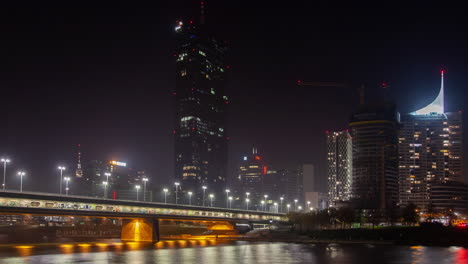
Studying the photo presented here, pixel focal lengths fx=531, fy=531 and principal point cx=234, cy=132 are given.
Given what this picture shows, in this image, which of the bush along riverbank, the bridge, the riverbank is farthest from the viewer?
the riverbank

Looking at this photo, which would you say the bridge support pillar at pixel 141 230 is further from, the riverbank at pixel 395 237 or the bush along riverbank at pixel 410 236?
the bush along riverbank at pixel 410 236

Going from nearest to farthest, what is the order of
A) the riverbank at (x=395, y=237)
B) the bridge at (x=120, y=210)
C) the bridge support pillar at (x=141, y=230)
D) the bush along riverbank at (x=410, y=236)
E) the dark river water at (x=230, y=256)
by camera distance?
the dark river water at (x=230, y=256)
the bridge at (x=120, y=210)
the bush along riverbank at (x=410, y=236)
the riverbank at (x=395, y=237)
the bridge support pillar at (x=141, y=230)

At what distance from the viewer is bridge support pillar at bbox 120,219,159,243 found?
12975 centimetres

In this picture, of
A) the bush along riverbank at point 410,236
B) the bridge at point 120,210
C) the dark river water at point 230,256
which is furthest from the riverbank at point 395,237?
the bridge at point 120,210

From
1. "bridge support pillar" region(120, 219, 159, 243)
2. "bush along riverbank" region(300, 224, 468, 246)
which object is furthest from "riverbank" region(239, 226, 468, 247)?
"bridge support pillar" region(120, 219, 159, 243)

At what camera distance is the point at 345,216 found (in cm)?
15912

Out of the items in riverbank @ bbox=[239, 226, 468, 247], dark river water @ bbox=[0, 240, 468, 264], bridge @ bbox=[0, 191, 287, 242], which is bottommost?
riverbank @ bbox=[239, 226, 468, 247]

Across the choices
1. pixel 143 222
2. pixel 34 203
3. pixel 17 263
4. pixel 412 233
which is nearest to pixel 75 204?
pixel 34 203

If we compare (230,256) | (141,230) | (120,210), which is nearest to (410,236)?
(230,256)

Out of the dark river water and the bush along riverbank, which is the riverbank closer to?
the bush along riverbank

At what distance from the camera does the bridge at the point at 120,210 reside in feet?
296

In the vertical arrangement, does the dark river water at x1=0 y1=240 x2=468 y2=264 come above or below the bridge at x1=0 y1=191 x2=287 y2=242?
below

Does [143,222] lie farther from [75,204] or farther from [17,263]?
[17,263]

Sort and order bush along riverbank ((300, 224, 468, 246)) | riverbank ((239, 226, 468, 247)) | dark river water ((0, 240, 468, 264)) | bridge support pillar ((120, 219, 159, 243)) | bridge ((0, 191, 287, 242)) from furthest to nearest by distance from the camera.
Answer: bridge support pillar ((120, 219, 159, 243)) < riverbank ((239, 226, 468, 247)) < bush along riverbank ((300, 224, 468, 246)) < bridge ((0, 191, 287, 242)) < dark river water ((0, 240, 468, 264))
